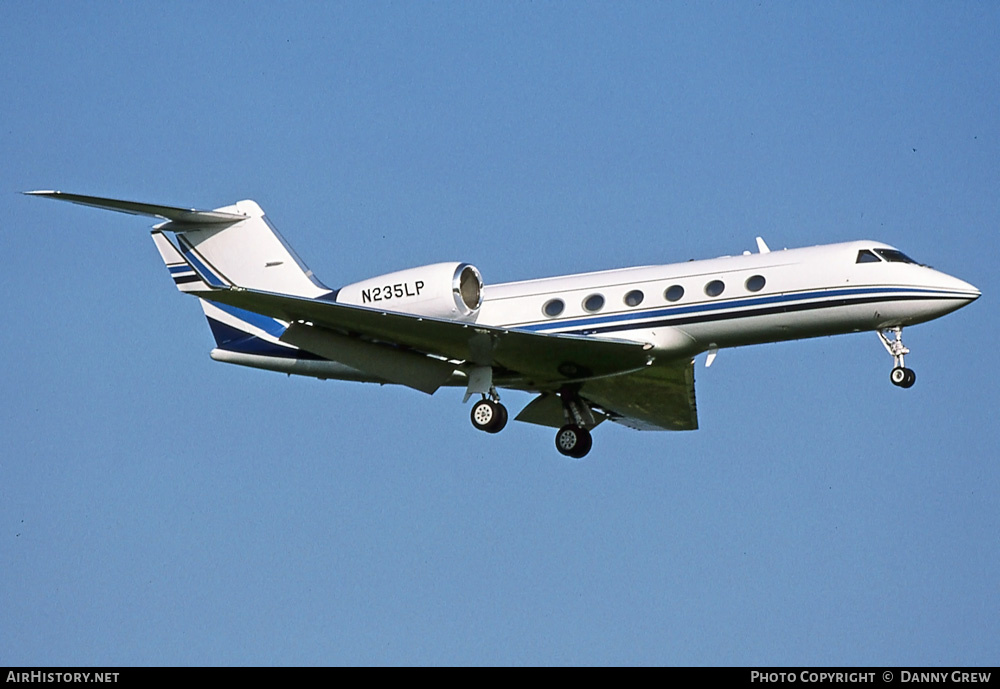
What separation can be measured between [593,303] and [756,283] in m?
2.45

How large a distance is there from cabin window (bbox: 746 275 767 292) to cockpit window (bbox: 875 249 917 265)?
1.68 m

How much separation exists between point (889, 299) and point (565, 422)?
18.7 feet

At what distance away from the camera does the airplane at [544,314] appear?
20.3 meters

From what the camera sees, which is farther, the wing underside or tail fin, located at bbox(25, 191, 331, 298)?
tail fin, located at bbox(25, 191, 331, 298)

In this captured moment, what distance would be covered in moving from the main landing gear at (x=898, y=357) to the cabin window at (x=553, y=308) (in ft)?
15.2

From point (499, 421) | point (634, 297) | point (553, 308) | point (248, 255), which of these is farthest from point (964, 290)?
point (248, 255)

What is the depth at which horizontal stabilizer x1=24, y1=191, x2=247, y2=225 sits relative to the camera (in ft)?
62.6

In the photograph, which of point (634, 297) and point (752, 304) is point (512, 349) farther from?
point (752, 304)

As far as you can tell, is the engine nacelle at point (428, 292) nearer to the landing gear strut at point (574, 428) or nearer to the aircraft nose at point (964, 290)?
the landing gear strut at point (574, 428)

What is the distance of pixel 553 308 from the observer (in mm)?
21703

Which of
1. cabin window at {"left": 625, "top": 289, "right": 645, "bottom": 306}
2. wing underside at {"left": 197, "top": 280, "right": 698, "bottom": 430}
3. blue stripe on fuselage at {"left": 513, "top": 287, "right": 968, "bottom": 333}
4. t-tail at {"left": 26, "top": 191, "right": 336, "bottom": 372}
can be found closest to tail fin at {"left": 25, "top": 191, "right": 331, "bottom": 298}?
t-tail at {"left": 26, "top": 191, "right": 336, "bottom": 372}

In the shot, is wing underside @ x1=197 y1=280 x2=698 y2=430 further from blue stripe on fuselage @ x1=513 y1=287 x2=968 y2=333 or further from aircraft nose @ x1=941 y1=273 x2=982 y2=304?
aircraft nose @ x1=941 y1=273 x2=982 y2=304
